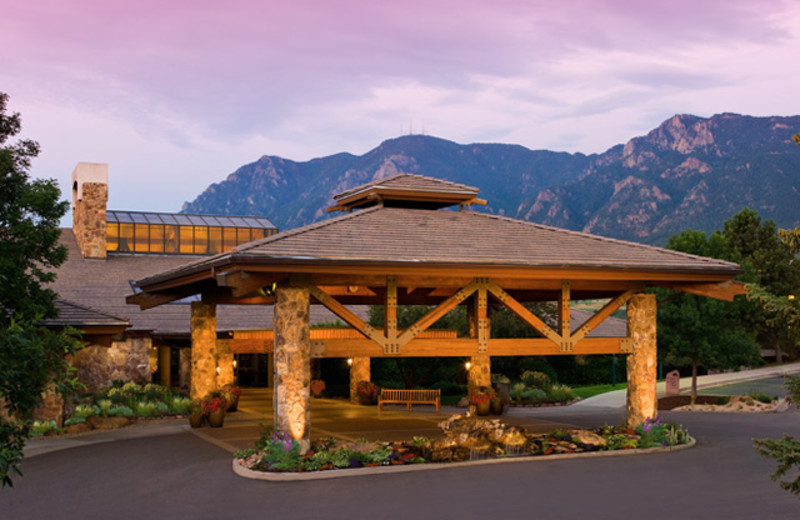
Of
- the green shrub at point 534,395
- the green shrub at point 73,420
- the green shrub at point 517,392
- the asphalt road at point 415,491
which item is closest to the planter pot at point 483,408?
the green shrub at point 517,392

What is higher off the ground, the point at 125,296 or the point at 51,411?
the point at 125,296

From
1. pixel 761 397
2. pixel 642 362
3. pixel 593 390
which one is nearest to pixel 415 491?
pixel 642 362

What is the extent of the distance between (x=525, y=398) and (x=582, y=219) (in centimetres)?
13175

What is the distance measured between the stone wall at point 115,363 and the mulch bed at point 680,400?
61.0 feet

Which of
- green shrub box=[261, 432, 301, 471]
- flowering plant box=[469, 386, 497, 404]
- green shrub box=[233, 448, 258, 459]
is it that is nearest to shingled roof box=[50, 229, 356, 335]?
flowering plant box=[469, 386, 497, 404]

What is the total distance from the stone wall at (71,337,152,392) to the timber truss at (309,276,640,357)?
13990mm

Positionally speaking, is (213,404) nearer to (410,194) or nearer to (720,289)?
(410,194)

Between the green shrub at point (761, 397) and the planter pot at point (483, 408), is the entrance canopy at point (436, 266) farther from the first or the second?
the green shrub at point (761, 397)

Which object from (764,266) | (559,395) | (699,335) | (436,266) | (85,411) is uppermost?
(764,266)

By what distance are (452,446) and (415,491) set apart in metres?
2.83

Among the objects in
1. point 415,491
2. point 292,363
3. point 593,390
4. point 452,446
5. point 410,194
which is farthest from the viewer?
point 593,390

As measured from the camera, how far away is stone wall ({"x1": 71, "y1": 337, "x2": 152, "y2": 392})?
26.8m

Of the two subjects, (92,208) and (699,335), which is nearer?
(699,335)

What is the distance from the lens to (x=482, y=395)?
2300cm
